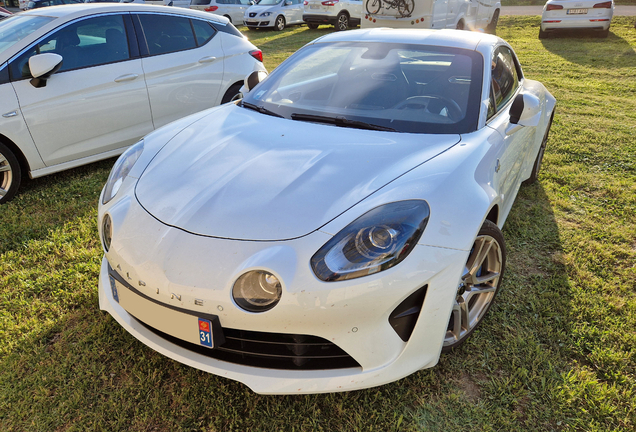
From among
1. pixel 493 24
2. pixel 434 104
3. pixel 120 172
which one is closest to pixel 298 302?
pixel 120 172

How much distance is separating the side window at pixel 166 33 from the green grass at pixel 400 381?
171 centimetres

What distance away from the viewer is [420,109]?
259 cm

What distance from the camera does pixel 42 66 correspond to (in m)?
3.60

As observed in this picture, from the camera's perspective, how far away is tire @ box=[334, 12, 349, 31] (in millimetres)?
15237

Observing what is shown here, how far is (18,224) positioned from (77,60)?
Result: 1.53m

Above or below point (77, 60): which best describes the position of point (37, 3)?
below

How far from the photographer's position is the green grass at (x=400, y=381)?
1935 mm

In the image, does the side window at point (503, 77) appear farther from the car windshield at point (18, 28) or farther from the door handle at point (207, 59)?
the car windshield at point (18, 28)

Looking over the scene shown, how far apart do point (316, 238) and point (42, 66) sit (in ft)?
10.2

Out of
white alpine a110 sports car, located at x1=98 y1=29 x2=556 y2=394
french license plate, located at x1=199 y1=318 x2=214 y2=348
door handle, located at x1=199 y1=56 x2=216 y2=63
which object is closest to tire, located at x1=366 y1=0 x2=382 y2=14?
door handle, located at x1=199 y1=56 x2=216 y2=63

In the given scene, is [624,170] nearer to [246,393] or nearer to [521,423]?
[521,423]

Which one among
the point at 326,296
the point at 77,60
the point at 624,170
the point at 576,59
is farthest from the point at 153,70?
the point at 576,59

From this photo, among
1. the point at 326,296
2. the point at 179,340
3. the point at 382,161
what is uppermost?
the point at 382,161

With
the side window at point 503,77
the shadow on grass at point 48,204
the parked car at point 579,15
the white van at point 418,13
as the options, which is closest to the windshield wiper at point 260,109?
the side window at point 503,77
